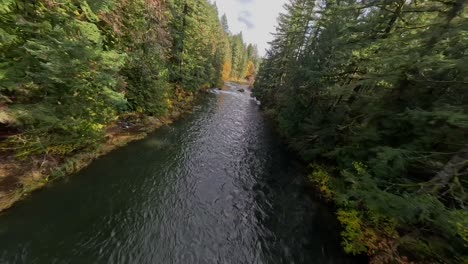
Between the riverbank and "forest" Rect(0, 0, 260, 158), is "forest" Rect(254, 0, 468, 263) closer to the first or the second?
"forest" Rect(0, 0, 260, 158)

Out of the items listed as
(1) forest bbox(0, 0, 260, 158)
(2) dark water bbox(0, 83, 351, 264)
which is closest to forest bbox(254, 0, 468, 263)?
(2) dark water bbox(0, 83, 351, 264)

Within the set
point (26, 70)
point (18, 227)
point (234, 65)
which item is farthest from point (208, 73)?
point (234, 65)

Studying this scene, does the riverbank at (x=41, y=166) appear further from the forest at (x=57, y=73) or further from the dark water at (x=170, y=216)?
the dark water at (x=170, y=216)

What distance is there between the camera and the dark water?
6.14 meters

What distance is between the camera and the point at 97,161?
9969 mm

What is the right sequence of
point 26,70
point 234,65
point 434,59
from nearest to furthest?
1. point 434,59
2. point 26,70
3. point 234,65

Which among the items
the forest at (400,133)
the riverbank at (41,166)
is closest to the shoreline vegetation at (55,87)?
the riverbank at (41,166)

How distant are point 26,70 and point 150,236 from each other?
659 cm

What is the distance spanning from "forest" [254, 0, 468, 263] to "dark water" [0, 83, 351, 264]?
1877mm

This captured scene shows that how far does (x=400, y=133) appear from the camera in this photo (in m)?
7.54

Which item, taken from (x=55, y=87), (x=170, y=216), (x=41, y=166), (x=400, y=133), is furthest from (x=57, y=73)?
(x=400, y=133)

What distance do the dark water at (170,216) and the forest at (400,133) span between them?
188 centimetres

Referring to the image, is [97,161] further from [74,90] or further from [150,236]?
[150,236]

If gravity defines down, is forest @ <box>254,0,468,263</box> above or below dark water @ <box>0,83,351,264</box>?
above
